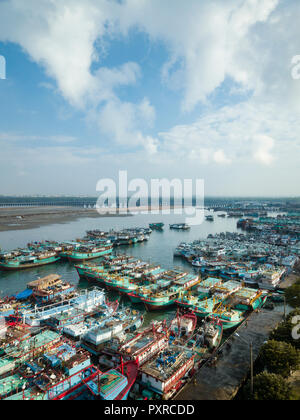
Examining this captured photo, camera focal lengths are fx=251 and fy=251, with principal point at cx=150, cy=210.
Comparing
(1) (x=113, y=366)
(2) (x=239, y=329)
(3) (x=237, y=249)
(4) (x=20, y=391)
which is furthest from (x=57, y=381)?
(3) (x=237, y=249)

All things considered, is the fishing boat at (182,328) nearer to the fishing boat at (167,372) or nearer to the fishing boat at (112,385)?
the fishing boat at (167,372)

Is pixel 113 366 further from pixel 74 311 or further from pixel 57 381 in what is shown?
pixel 74 311

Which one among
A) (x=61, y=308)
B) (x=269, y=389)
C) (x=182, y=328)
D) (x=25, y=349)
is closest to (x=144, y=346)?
(x=182, y=328)

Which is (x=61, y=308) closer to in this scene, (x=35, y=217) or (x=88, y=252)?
(x=88, y=252)

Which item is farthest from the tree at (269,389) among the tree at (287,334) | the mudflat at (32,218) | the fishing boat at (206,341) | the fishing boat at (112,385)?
the mudflat at (32,218)

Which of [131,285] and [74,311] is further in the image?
[131,285]

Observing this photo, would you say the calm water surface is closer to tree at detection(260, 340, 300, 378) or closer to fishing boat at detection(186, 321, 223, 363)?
fishing boat at detection(186, 321, 223, 363)
